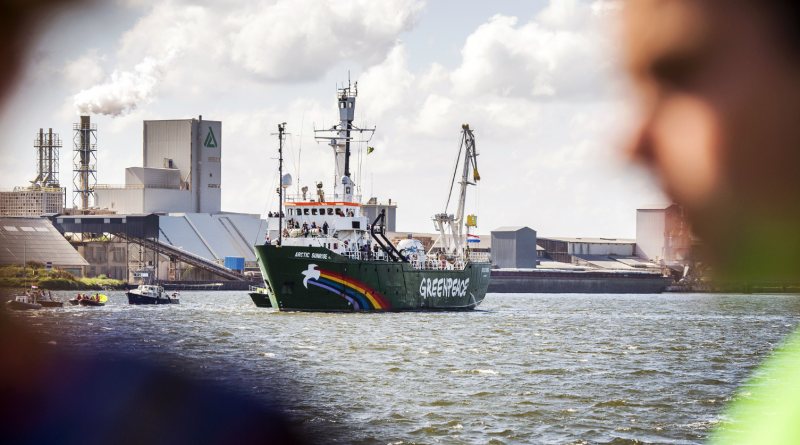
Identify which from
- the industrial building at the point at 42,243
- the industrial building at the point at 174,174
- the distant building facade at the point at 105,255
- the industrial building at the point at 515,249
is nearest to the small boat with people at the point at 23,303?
the industrial building at the point at 42,243

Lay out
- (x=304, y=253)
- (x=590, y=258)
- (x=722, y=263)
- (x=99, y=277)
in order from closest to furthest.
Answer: (x=722, y=263) < (x=304, y=253) < (x=99, y=277) < (x=590, y=258)

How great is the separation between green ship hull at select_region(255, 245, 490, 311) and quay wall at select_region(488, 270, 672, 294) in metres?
77.8

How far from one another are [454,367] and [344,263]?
1034 inches

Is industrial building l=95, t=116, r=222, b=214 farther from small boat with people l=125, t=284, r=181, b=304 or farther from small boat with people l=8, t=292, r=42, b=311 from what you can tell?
small boat with people l=8, t=292, r=42, b=311

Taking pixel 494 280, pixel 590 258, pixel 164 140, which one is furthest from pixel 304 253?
pixel 590 258

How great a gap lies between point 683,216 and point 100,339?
3607cm

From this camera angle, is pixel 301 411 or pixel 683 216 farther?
pixel 301 411

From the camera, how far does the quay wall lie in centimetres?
14188

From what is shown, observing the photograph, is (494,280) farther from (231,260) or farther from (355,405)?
(355,405)

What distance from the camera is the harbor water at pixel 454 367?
802 inches

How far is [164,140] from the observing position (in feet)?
484

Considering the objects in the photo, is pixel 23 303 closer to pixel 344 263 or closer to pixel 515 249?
pixel 344 263

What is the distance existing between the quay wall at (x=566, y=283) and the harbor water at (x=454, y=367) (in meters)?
83.7

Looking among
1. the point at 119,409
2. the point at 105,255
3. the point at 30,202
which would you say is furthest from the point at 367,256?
the point at 30,202
